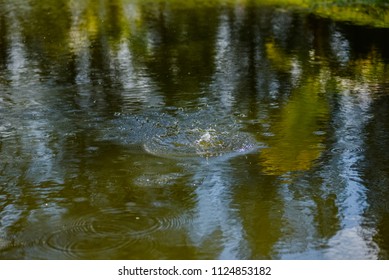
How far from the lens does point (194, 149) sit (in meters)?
10.8

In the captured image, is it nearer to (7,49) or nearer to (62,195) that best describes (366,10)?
(7,49)

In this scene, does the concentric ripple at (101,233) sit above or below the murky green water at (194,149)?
above

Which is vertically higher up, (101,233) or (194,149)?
(101,233)

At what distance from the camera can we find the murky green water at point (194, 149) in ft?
26.2

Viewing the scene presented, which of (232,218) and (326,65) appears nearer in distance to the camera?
(232,218)

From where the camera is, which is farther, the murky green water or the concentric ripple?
the murky green water

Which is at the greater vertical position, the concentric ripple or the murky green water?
the concentric ripple

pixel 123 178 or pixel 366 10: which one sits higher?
pixel 123 178

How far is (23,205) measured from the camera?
29.2 ft

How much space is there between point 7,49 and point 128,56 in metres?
3.35

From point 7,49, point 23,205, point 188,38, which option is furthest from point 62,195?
point 188,38

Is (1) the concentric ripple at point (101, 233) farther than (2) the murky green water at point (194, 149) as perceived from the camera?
No

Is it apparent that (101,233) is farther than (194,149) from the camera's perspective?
No

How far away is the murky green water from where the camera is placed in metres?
8.00
